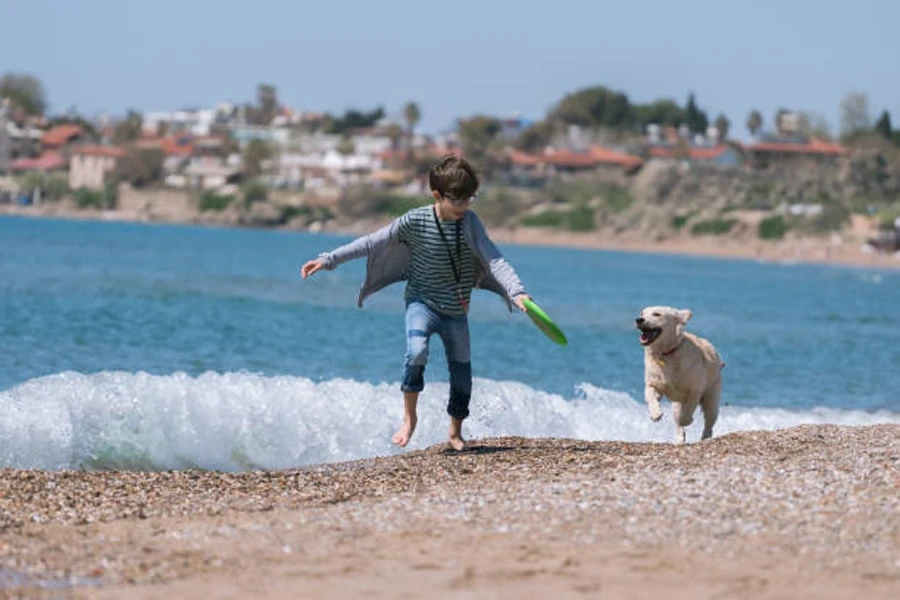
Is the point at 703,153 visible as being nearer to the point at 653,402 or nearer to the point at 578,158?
the point at 578,158

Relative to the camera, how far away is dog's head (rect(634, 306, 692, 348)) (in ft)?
36.8

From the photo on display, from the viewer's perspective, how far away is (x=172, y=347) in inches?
891

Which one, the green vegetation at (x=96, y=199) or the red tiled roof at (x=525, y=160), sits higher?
the red tiled roof at (x=525, y=160)

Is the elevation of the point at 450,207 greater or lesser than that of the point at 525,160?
greater

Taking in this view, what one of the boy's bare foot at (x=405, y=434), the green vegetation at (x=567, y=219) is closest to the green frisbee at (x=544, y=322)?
the boy's bare foot at (x=405, y=434)

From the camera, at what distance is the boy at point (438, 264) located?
9.74 metres

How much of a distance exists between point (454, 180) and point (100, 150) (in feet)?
566

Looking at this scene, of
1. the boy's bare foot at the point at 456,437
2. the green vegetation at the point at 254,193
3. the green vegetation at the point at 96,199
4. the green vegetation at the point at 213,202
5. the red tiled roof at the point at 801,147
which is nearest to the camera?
the boy's bare foot at the point at 456,437

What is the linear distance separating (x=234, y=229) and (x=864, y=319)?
11855 cm

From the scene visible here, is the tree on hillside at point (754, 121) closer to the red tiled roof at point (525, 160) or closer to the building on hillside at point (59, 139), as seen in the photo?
the red tiled roof at point (525, 160)

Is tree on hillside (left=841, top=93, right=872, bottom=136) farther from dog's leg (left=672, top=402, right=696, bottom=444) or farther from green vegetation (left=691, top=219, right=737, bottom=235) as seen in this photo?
dog's leg (left=672, top=402, right=696, bottom=444)

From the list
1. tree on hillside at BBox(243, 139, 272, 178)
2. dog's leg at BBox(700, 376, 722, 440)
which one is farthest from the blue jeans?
tree on hillside at BBox(243, 139, 272, 178)

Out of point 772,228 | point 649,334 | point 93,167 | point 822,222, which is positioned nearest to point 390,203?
point 93,167

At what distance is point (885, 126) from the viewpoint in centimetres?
17375
